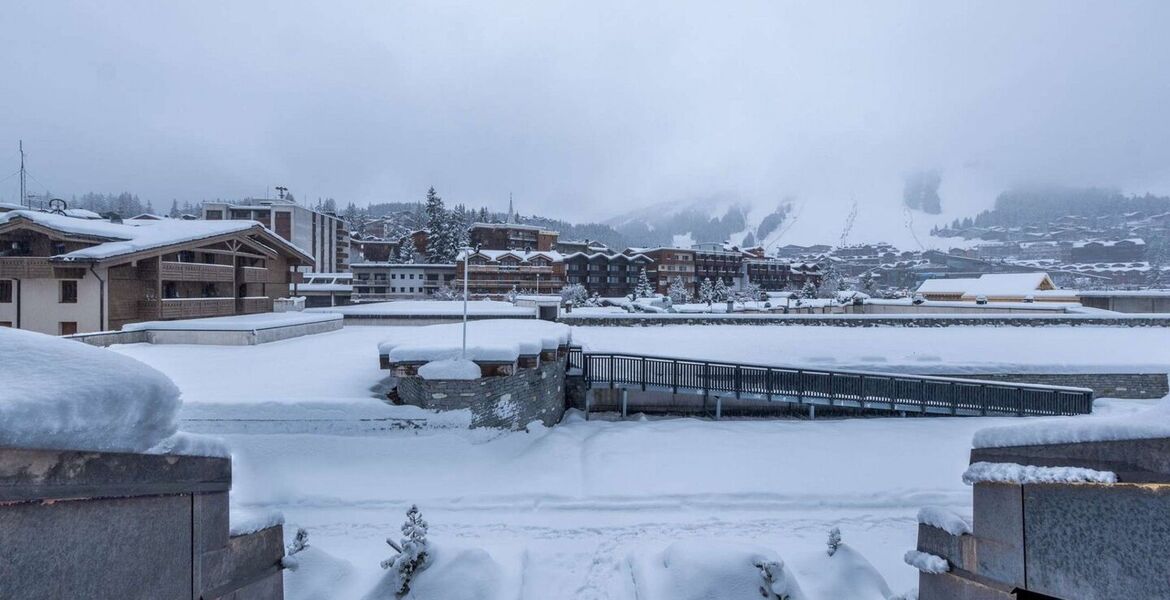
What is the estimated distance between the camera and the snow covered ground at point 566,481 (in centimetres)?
771

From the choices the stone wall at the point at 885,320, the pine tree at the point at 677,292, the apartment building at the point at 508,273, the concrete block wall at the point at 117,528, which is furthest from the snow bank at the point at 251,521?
the pine tree at the point at 677,292

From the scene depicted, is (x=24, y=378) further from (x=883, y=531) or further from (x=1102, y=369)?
(x=1102, y=369)

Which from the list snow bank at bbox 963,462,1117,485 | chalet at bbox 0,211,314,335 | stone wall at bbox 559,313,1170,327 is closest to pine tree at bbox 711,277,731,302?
stone wall at bbox 559,313,1170,327

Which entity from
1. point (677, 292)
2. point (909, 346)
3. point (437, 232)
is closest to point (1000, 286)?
point (677, 292)

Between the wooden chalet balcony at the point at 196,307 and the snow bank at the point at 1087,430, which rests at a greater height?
the wooden chalet balcony at the point at 196,307

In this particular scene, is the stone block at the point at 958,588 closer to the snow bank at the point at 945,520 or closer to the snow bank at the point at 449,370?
the snow bank at the point at 945,520

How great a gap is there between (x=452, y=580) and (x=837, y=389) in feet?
43.3

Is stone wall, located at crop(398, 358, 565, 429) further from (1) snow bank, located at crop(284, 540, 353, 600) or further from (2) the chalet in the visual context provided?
(2) the chalet

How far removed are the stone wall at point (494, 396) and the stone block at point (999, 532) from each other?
30.3 ft

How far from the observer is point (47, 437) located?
199cm

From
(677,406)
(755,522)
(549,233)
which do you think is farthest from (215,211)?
(755,522)

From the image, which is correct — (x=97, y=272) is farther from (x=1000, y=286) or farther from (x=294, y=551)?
(x=1000, y=286)

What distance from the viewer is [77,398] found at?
2.14 meters

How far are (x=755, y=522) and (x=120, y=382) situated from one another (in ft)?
29.9
